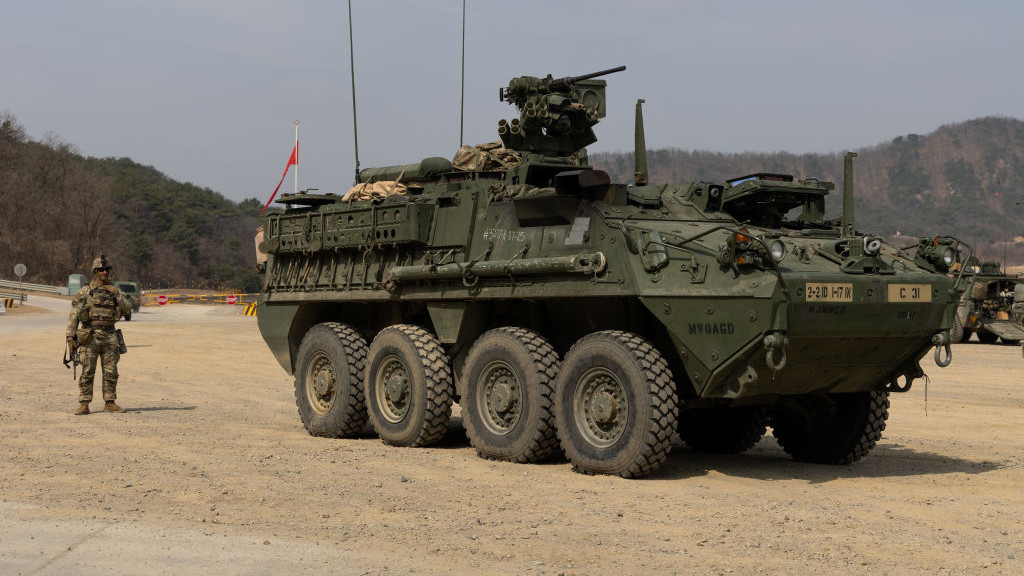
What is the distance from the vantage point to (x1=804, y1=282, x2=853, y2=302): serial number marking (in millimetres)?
8547

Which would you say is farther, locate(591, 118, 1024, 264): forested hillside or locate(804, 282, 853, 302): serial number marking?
locate(591, 118, 1024, 264): forested hillside

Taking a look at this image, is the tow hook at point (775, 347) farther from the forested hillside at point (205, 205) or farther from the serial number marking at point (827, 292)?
the forested hillside at point (205, 205)

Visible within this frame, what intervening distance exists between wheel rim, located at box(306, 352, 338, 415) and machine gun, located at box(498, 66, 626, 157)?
3033 mm

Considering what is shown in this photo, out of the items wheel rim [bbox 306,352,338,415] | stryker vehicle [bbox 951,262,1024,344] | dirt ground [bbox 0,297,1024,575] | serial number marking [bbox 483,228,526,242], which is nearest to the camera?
dirt ground [bbox 0,297,1024,575]

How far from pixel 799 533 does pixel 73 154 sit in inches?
3608

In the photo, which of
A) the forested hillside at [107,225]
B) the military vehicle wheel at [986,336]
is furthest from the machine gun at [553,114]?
the forested hillside at [107,225]

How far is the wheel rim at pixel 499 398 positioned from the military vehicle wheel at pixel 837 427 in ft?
8.08

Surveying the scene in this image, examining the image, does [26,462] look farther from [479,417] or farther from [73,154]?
[73,154]

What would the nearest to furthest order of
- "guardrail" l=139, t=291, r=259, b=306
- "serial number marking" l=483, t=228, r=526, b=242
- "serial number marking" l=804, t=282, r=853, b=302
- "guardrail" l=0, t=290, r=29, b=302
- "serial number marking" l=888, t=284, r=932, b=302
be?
"serial number marking" l=804, t=282, r=853, b=302, "serial number marking" l=888, t=284, r=932, b=302, "serial number marking" l=483, t=228, r=526, b=242, "guardrail" l=0, t=290, r=29, b=302, "guardrail" l=139, t=291, r=259, b=306

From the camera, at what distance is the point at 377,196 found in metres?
12.5

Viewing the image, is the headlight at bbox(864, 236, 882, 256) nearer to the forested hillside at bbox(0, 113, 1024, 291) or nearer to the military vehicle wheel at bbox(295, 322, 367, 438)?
the military vehicle wheel at bbox(295, 322, 367, 438)

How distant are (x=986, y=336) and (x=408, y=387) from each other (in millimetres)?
25550

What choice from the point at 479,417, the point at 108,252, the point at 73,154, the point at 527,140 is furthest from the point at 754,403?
the point at 73,154

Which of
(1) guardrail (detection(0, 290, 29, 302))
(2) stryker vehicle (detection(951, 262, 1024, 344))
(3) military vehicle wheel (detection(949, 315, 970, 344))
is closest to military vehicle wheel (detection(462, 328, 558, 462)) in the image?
(2) stryker vehicle (detection(951, 262, 1024, 344))
